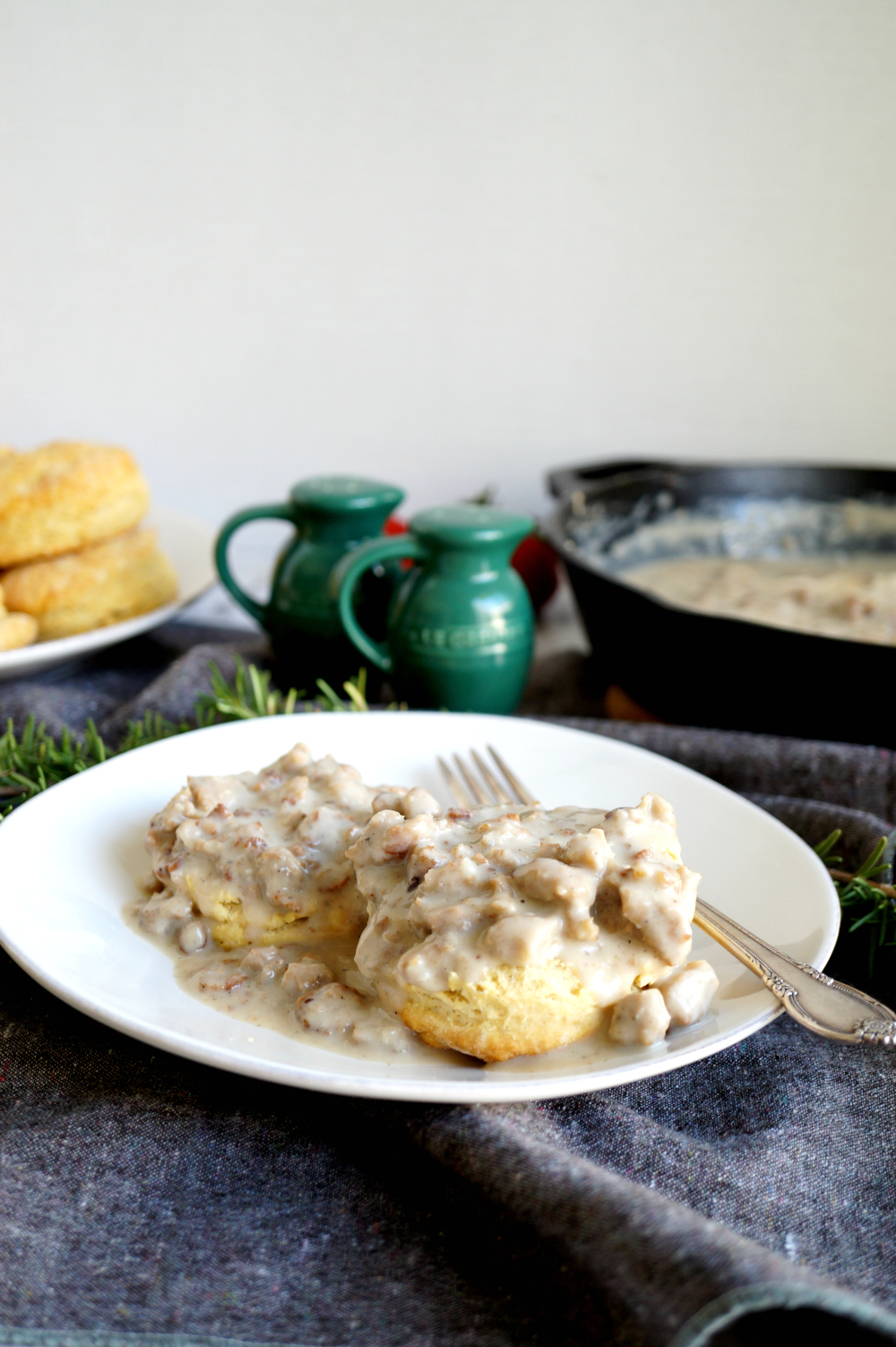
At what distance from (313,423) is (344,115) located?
605mm

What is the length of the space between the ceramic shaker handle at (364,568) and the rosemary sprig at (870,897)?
2.03 ft

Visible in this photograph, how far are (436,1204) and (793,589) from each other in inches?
50.9

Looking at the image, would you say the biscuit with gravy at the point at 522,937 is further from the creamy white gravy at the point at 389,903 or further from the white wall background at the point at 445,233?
the white wall background at the point at 445,233

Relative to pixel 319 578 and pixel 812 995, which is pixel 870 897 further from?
pixel 319 578

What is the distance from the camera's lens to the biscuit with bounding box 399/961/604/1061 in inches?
29.0

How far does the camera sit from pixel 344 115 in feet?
7.24

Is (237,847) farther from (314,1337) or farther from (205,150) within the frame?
(205,150)

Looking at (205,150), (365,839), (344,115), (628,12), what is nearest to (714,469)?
(628,12)

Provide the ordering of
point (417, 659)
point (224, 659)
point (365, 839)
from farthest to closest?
point (224, 659)
point (417, 659)
point (365, 839)

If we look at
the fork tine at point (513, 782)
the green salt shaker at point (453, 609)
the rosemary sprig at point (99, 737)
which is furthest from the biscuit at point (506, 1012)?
the green salt shaker at point (453, 609)

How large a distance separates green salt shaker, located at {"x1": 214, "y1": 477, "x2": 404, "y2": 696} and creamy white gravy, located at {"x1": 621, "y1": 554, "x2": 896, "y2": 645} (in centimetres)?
46

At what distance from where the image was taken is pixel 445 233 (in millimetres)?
2277

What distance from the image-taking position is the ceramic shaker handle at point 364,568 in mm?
1425

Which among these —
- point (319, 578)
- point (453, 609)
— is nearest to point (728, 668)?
point (453, 609)
